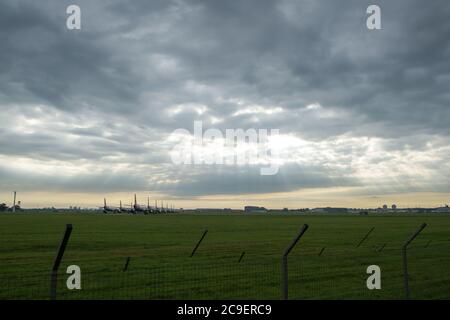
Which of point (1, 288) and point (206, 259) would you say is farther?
point (206, 259)
